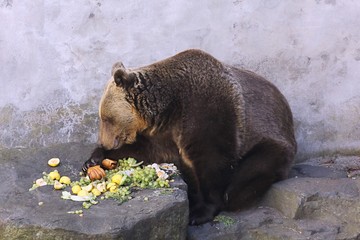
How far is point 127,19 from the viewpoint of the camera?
5609 mm

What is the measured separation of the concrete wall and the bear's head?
62 cm

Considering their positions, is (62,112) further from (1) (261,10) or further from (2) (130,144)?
(1) (261,10)

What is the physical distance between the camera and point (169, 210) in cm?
425

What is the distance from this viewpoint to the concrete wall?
5.52 meters

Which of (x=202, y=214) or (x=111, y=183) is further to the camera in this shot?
(x=202, y=214)

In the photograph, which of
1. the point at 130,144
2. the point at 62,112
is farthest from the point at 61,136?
the point at 130,144

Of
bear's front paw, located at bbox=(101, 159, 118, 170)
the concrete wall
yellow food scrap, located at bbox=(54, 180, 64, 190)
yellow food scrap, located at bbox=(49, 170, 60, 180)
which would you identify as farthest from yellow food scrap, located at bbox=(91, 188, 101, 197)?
the concrete wall

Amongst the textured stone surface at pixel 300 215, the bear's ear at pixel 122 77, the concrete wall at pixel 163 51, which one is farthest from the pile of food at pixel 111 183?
the concrete wall at pixel 163 51

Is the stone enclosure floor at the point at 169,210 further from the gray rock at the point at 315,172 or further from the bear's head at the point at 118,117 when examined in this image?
the bear's head at the point at 118,117

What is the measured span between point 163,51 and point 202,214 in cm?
150

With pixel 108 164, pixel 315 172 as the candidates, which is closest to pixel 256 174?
pixel 315 172

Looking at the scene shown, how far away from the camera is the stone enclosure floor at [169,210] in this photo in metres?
4.02

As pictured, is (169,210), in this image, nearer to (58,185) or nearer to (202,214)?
(202,214)

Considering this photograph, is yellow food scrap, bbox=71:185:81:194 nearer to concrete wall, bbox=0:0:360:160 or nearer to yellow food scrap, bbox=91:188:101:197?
yellow food scrap, bbox=91:188:101:197
